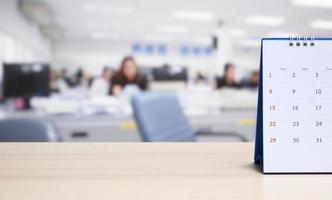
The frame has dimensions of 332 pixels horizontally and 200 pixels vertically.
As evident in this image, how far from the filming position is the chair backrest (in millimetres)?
1441

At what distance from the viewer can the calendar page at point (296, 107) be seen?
2.05 ft

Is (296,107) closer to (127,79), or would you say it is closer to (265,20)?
(127,79)

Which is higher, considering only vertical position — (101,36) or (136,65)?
(101,36)

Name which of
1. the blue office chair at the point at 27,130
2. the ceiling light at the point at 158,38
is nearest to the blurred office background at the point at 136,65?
the blue office chair at the point at 27,130

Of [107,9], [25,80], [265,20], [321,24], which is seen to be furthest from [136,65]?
[321,24]

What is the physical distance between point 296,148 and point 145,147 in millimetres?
336

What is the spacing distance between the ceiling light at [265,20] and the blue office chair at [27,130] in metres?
8.48

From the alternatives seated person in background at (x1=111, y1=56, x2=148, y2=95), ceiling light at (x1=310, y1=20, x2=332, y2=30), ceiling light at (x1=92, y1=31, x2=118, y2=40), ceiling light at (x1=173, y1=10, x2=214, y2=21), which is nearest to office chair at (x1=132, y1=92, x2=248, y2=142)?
seated person in background at (x1=111, y1=56, x2=148, y2=95)

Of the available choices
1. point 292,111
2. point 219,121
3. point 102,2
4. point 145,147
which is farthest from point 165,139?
point 102,2

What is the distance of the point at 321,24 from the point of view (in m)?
10.1

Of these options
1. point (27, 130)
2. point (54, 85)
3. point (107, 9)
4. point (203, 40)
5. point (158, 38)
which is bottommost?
point (54, 85)

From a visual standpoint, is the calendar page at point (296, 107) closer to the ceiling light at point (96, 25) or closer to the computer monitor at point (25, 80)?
the computer monitor at point (25, 80)

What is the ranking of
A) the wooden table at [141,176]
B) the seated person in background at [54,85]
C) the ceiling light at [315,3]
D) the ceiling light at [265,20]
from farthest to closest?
the ceiling light at [265,20], the ceiling light at [315,3], the seated person in background at [54,85], the wooden table at [141,176]

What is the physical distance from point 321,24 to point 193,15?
3.49 m
